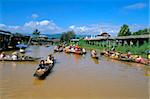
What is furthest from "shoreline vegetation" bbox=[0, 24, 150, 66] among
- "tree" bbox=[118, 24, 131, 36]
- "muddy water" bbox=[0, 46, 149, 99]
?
"muddy water" bbox=[0, 46, 149, 99]

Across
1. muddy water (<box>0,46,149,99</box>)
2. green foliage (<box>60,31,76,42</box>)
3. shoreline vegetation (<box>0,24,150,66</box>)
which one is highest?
green foliage (<box>60,31,76,42</box>)

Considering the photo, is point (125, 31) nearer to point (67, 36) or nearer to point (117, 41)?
point (117, 41)

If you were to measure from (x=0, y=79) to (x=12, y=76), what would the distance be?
2.83 ft

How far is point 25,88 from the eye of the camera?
29.3 ft

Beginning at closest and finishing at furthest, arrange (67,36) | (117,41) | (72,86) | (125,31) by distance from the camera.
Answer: (72,86)
(117,41)
(125,31)
(67,36)

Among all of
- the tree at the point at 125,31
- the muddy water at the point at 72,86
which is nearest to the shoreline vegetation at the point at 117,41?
the tree at the point at 125,31

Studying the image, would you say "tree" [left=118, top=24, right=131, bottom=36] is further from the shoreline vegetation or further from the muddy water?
the muddy water

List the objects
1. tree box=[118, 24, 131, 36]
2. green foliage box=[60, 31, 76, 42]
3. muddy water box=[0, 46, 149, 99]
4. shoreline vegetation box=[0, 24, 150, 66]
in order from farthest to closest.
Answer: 1. green foliage box=[60, 31, 76, 42]
2. tree box=[118, 24, 131, 36]
3. shoreline vegetation box=[0, 24, 150, 66]
4. muddy water box=[0, 46, 149, 99]

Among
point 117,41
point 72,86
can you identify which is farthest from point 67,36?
point 72,86

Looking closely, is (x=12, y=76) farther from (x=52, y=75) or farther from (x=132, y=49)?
(x=132, y=49)

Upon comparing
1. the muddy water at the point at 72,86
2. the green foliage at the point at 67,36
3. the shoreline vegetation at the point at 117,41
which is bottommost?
the muddy water at the point at 72,86

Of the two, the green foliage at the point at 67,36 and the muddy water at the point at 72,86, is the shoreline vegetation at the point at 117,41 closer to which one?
the green foliage at the point at 67,36

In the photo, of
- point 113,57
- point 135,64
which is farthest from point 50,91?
point 113,57

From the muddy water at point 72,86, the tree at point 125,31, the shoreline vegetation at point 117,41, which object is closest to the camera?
the muddy water at point 72,86
